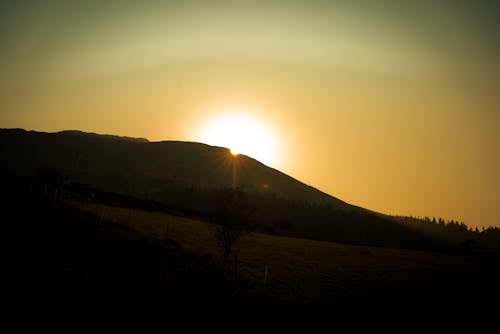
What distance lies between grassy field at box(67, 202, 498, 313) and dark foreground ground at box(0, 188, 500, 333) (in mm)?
398

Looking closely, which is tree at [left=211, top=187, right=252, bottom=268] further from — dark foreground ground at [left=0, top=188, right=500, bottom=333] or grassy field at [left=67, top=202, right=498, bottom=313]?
dark foreground ground at [left=0, top=188, right=500, bottom=333]

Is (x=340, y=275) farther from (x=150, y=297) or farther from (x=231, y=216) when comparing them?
(x=150, y=297)

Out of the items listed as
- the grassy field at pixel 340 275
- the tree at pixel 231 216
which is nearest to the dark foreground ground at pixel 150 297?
the grassy field at pixel 340 275

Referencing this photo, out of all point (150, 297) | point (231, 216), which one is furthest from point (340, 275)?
point (150, 297)

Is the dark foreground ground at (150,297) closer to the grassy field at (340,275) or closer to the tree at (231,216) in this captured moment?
the grassy field at (340,275)

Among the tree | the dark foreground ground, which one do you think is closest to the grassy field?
the dark foreground ground

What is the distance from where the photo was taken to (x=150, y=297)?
31.5 meters

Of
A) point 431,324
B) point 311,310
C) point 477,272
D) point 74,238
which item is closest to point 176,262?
point 74,238

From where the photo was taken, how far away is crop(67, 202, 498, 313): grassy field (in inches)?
1671

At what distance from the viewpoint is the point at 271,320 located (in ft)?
103

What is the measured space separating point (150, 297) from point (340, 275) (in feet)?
98.8

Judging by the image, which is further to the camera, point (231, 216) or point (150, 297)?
point (231, 216)

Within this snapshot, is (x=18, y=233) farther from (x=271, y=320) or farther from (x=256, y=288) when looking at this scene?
(x=271, y=320)

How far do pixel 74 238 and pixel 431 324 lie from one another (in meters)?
36.6
